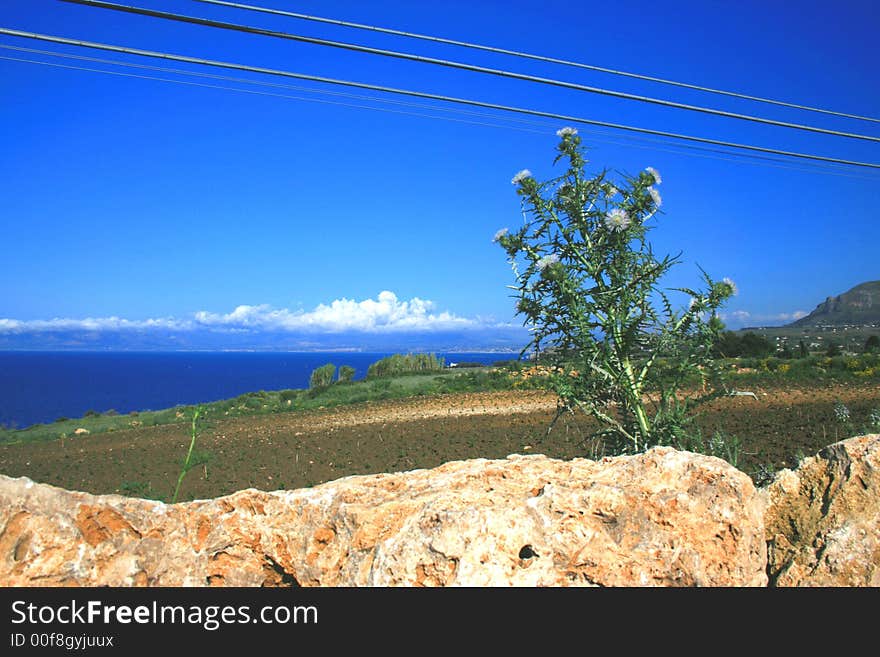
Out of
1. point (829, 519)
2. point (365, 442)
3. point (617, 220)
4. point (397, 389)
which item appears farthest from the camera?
point (397, 389)

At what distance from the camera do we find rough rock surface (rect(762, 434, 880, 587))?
8.73 ft

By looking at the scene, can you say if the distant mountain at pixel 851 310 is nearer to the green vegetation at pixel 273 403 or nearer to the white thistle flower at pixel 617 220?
the green vegetation at pixel 273 403

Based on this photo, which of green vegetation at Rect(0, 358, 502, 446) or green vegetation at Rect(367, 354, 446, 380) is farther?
green vegetation at Rect(367, 354, 446, 380)

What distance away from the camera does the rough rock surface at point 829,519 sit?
8.73 feet

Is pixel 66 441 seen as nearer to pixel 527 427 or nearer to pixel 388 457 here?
pixel 388 457

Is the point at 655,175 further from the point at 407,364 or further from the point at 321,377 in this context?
the point at 407,364

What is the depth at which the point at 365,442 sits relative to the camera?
16203 mm

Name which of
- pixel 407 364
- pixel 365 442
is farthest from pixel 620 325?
pixel 407 364

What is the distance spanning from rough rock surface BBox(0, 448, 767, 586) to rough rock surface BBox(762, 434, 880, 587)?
10.3 inches

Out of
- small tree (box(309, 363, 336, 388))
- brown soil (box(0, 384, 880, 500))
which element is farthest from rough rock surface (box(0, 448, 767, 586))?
small tree (box(309, 363, 336, 388))

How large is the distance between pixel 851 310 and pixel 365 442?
7140cm

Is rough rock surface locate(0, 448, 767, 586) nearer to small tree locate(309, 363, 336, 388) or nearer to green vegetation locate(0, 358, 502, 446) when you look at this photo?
green vegetation locate(0, 358, 502, 446)

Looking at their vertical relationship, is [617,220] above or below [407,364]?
above
